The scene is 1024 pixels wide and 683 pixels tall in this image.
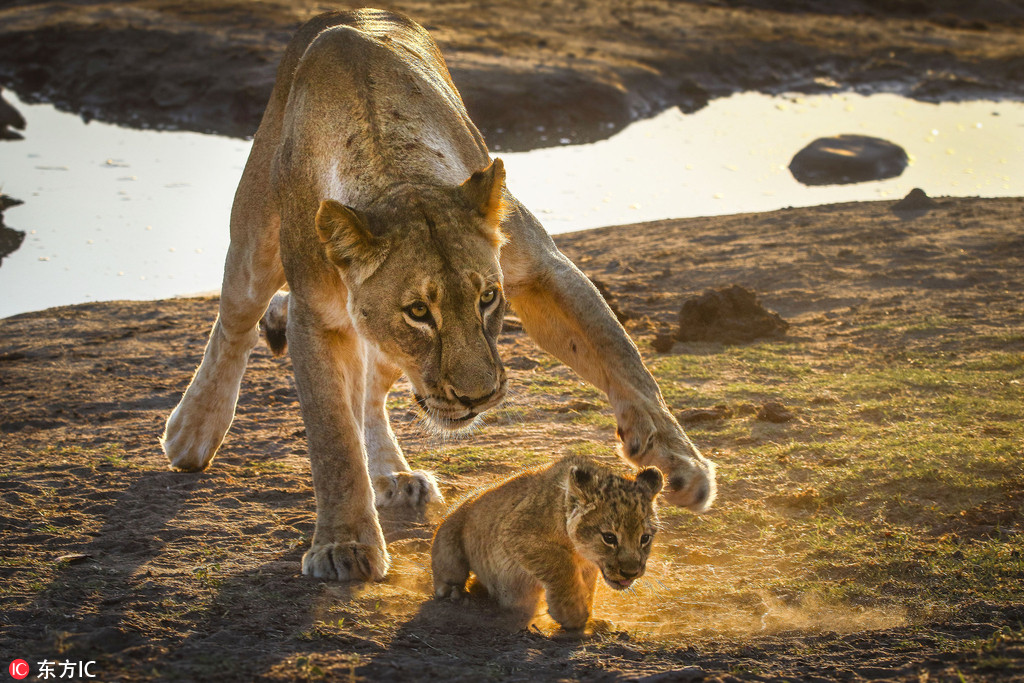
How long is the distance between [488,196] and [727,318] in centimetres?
393

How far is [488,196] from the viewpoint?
3.73m

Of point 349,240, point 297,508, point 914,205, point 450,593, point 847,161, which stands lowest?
point 450,593

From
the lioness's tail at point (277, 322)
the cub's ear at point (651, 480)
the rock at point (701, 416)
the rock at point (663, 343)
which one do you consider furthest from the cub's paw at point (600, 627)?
the rock at point (663, 343)

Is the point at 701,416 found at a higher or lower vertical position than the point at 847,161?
lower

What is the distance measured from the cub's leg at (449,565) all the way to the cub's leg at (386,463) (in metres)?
0.77

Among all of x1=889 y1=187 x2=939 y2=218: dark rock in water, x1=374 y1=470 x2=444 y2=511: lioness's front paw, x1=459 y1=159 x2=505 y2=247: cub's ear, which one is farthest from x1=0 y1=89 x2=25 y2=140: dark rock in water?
x1=459 y1=159 x2=505 y2=247: cub's ear

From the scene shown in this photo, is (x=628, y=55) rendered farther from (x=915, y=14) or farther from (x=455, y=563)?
(x=455, y=563)

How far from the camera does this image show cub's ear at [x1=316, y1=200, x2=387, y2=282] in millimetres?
3486

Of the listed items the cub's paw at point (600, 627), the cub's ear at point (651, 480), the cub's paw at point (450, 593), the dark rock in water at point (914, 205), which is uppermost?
the dark rock in water at point (914, 205)

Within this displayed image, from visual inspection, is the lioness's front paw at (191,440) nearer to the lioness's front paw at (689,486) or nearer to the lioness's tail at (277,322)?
the lioness's tail at (277,322)

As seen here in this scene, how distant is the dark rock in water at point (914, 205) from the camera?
9977mm

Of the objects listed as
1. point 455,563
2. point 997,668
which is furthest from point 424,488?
point 997,668

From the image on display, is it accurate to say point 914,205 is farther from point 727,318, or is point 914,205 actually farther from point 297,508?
point 297,508

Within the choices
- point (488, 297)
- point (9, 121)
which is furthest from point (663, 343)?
point (9, 121)
